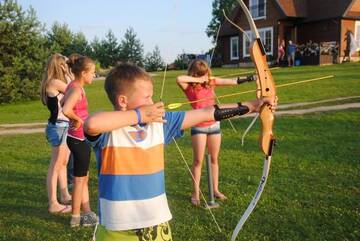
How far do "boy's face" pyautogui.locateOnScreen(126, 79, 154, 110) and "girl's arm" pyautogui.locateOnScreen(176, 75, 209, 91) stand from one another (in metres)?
2.34

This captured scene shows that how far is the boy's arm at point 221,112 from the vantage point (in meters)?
2.49

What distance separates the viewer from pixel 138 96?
238 centimetres

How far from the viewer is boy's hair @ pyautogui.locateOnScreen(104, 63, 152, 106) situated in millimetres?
2359

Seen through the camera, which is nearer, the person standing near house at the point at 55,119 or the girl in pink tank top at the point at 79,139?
the girl in pink tank top at the point at 79,139

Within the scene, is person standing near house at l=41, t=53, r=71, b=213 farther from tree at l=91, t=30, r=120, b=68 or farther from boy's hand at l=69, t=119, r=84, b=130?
tree at l=91, t=30, r=120, b=68

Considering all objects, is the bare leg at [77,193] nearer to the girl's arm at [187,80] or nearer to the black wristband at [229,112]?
the girl's arm at [187,80]

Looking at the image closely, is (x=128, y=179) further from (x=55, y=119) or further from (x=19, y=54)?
(x=19, y=54)

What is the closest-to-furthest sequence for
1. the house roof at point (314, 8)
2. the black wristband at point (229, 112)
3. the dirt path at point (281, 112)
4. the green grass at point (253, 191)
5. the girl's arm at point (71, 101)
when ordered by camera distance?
the black wristband at point (229, 112), the girl's arm at point (71, 101), the green grass at point (253, 191), the dirt path at point (281, 112), the house roof at point (314, 8)

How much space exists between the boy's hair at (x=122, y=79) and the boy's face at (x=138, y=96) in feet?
0.08

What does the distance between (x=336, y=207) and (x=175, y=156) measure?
3431mm

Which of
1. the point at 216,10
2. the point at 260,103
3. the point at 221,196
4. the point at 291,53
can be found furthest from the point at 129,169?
the point at 216,10

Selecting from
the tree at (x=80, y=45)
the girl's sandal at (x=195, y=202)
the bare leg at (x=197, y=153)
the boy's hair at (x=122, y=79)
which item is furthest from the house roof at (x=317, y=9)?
the boy's hair at (x=122, y=79)

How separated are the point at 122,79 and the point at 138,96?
0.13 meters

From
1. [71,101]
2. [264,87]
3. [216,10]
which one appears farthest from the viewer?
[216,10]
